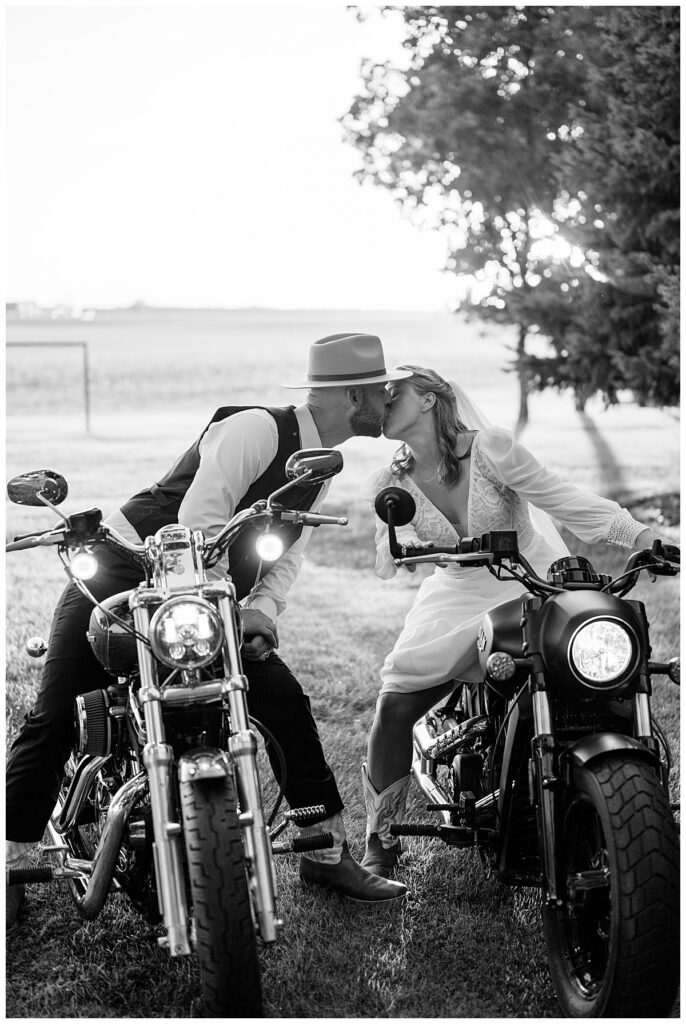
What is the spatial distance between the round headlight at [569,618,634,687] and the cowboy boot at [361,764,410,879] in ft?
4.18

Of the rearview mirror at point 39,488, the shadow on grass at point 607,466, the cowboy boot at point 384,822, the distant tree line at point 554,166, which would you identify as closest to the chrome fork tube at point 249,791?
the rearview mirror at point 39,488

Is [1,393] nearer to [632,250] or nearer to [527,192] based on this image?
[632,250]

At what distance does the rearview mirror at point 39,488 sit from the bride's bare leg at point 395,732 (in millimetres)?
1498

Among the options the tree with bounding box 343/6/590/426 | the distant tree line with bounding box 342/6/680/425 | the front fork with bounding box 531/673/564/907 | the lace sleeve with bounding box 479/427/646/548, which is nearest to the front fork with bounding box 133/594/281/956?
the front fork with bounding box 531/673/564/907

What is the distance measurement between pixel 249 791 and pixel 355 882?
3.77ft

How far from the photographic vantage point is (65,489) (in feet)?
9.10

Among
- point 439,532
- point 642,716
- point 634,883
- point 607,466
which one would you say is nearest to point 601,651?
point 642,716

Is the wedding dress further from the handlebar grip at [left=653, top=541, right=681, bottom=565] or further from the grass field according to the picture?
the grass field

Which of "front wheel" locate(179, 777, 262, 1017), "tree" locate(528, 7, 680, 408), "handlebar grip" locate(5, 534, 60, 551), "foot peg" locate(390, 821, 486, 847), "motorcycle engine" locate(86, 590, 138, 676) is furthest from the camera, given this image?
"tree" locate(528, 7, 680, 408)

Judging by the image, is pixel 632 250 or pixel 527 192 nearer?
pixel 632 250

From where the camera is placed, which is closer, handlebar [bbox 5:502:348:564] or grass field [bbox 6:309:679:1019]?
handlebar [bbox 5:502:348:564]

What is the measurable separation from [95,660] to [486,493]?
1455 millimetres

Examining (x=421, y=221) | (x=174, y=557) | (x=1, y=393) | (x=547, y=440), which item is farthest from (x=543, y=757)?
(x=547, y=440)

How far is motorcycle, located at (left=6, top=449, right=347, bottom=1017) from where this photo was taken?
96.8 inches
